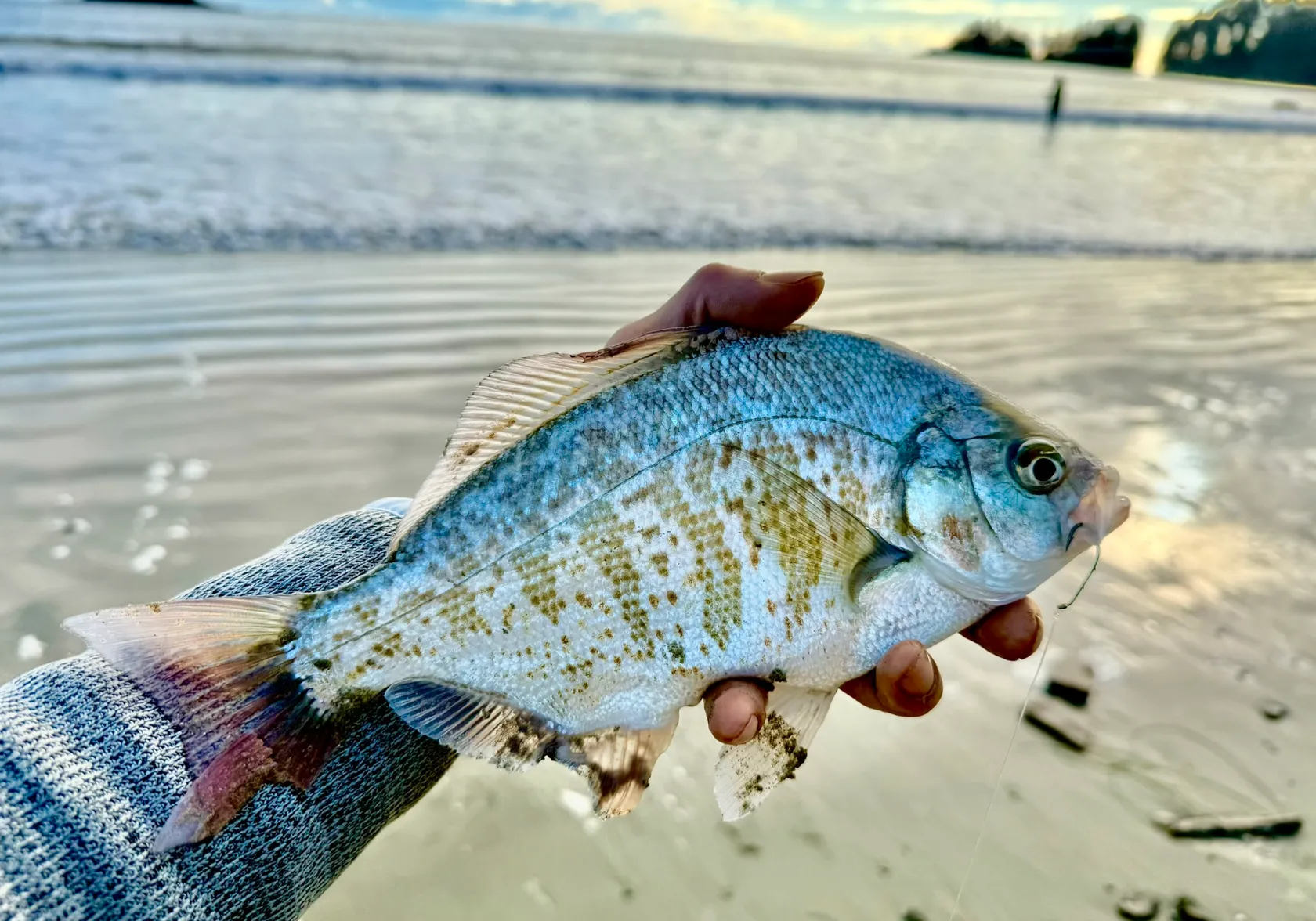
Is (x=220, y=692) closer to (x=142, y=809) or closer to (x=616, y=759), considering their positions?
(x=142, y=809)

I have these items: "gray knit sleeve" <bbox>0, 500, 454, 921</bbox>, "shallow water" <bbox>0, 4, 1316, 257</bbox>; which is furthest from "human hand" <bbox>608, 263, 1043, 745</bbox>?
"shallow water" <bbox>0, 4, 1316, 257</bbox>

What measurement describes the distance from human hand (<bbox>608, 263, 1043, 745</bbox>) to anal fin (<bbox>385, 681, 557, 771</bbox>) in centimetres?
41

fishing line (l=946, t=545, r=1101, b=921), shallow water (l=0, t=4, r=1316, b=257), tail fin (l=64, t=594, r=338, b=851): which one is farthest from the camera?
shallow water (l=0, t=4, r=1316, b=257)

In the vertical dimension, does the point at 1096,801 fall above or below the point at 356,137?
below

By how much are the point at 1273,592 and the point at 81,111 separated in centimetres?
1897

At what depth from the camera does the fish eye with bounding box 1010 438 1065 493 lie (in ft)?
5.91

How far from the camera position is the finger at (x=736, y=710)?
6.10 ft

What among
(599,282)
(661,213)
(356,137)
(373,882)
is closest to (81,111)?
(356,137)

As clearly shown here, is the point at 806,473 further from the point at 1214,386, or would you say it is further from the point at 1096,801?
the point at 1214,386

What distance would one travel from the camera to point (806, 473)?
Result: 6.08 ft

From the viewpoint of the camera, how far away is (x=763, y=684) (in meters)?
1.91

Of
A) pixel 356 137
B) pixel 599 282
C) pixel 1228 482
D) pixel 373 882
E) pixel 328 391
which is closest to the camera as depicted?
pixel 373 882

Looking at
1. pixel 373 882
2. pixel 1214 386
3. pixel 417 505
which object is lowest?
pixel 1214 386

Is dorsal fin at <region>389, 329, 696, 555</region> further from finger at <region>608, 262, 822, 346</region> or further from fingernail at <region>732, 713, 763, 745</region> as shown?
fingernail at <region>732, 713, 763, 745</region>
